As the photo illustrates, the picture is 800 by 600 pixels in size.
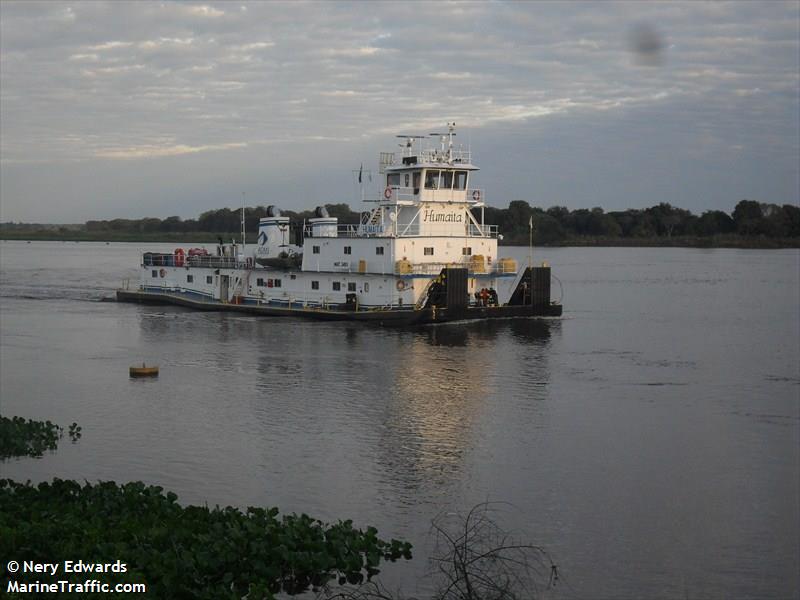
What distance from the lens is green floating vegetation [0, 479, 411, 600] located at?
1349 centimetres

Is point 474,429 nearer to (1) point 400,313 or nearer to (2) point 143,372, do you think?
(2) point 143,372

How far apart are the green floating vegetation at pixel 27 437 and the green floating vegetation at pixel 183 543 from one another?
16.5 ft

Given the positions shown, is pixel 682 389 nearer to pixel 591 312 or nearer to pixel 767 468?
pixel 767 468

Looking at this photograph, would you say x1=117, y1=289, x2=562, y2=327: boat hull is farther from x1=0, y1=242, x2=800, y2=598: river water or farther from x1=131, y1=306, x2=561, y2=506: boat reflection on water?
x1=0, y1=242, x2=800, y2=598: river water

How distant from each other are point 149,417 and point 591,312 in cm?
3431

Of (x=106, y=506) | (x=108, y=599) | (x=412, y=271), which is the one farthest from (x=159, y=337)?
(x=108, y=599)

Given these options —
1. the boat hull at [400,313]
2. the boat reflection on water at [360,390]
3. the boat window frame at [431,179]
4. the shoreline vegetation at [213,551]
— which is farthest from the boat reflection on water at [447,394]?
the boat window frame at [431,179]

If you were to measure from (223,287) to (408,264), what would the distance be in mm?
14051

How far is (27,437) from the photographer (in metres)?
22.4

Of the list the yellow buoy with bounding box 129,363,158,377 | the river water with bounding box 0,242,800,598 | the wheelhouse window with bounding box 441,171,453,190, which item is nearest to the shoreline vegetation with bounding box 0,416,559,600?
the river water with bounding box 0,242,800,598

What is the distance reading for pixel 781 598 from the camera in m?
14.4

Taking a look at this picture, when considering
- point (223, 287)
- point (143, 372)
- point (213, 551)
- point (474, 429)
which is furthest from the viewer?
point (223, 287)

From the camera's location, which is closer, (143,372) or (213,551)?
(213,551)

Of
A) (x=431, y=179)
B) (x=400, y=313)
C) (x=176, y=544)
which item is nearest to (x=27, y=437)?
(x=176, y=544)
